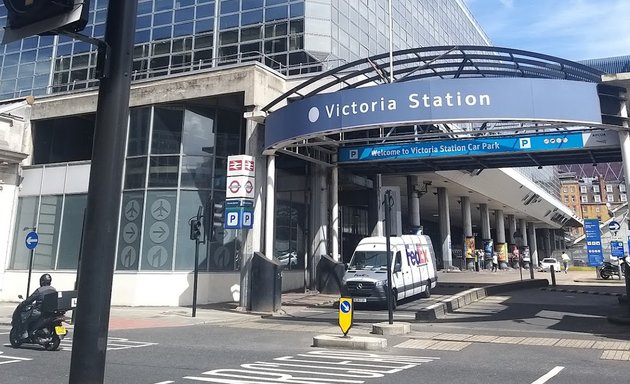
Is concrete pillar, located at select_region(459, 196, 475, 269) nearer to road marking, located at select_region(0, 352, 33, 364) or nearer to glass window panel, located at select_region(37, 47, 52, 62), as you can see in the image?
glass window panel, located at select_region(37, 47, 52, 62)

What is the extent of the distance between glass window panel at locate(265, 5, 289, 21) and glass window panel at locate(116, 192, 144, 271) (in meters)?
11.1

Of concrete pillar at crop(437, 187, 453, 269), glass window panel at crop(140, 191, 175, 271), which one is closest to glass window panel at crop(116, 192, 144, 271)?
glass window panel at crop(140, 191, 175, 271)

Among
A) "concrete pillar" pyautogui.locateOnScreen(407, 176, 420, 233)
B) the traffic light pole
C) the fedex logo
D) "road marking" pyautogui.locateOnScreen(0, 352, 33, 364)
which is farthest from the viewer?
"concrete pillar" pyautogui.locateOnScreen(407, 176, 420, 233)

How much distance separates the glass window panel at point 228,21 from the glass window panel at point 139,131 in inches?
283

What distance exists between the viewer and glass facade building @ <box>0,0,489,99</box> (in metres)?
24.5

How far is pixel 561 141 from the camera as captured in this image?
1811cm

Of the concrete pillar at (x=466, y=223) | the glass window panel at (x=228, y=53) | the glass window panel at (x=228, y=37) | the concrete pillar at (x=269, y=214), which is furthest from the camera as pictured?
the concrete pillar at (x=466, y=223)

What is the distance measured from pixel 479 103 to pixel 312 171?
38.6 ft

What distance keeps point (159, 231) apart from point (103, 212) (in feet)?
61.3

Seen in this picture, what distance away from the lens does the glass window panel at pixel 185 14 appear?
26.4 m

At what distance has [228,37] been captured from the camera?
84.7 ft

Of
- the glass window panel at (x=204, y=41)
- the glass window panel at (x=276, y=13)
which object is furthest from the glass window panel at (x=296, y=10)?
the glass window panel at (x=204, y=41)

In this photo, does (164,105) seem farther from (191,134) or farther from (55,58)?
(55,58)

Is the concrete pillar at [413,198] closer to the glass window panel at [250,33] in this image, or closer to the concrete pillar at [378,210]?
the concrete pillar at [378,210]
